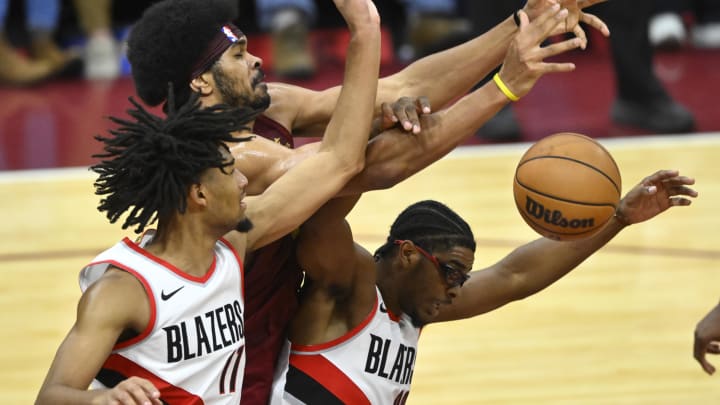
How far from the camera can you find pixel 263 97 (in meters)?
4.03

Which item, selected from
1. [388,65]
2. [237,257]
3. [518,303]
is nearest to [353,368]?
[237,257]

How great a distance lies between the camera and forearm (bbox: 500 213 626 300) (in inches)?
181

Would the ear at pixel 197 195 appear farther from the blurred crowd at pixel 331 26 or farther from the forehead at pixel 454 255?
the blurred crowd at pixel 331 26

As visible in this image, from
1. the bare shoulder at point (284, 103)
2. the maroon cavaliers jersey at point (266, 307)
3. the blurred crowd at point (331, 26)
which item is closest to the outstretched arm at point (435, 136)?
the maroon cavaliers jersey at point (266, 307)

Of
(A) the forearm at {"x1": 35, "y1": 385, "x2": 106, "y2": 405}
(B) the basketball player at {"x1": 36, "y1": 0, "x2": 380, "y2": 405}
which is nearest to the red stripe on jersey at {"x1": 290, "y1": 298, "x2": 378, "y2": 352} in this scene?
(B) the basketball player at {"x1": 36, "y1": 0, "x2": 380, "y2": 405}

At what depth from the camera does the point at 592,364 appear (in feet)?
19.5

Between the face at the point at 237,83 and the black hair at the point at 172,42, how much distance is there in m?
0.08

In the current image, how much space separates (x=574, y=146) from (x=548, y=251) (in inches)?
28.9

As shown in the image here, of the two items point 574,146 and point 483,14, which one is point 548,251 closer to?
point 574,146

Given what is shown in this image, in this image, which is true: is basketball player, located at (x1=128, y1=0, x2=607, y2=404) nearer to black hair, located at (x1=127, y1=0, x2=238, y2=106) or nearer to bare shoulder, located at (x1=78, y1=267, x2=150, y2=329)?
black hair, located at (x1=127, y1=0, x2=238, y2=106)

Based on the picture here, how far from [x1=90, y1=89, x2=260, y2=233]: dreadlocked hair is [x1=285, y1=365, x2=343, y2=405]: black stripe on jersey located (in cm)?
88

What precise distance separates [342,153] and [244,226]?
0.38 metres

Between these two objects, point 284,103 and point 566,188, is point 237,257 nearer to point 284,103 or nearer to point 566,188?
point 284,103

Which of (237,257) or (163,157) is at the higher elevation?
(163,157)
